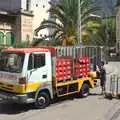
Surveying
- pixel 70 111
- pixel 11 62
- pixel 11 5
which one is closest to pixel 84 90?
pixel 70 111

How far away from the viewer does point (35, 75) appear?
15758mm

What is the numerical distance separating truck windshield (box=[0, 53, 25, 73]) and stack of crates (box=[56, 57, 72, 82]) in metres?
1.90

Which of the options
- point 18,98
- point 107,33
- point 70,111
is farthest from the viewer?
point 107,33

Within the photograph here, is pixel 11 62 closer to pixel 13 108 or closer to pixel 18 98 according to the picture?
pixel 18 98

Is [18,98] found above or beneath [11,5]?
beneath

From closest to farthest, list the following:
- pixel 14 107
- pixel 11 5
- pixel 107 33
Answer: pixel 14 107
pixel 11 5
pixel 107 33

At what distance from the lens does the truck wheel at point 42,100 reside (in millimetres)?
16016

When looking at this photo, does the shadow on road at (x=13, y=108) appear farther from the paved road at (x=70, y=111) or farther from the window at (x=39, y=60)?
the window at (x=39, y=60)

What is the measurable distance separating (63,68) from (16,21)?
46319mm

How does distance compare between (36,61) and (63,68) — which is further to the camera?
(63,68)

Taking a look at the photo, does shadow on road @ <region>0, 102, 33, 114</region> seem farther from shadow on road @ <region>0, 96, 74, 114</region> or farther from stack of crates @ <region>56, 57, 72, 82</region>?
stack of crates @ <region>56, 57, 72, 82</region>

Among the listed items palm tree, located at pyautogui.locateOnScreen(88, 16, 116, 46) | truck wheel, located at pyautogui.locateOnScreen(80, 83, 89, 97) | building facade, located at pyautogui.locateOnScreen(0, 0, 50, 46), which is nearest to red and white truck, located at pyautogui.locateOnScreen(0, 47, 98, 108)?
truck wheel, located at pyautogui.locateOnScreen(80, 83, 89, 97)

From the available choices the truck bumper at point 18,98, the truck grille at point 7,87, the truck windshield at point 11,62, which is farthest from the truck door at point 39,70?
the truck grille at point 7,87

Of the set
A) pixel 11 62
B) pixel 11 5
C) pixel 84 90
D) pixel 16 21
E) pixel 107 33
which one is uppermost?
pixel 11 5
